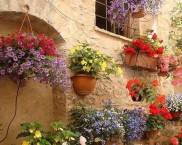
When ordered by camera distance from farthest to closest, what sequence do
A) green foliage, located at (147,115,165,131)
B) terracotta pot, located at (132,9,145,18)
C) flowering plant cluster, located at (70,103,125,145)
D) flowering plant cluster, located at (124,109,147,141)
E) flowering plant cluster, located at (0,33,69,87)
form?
terracotta pot, located at (132,9,145,18) → green foliage, located at (147,115,165,131) → flowering plant cluster, located at (124,109,147,141) → flowering plant cluster, located at (70,103,125,145) → flowering plant cluster, located at (0,33,69,87)

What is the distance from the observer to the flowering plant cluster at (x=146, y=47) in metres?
6.33

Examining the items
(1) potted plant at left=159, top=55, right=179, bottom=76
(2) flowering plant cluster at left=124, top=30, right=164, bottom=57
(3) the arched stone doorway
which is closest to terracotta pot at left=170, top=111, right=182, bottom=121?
(1) potted plant at left=159, top=55, right=179, bottom=76

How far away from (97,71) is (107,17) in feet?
5.61

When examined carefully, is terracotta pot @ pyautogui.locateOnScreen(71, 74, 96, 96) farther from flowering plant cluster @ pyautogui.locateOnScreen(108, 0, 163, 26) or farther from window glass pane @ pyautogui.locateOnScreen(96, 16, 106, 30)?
window glass pane @ pyautogui.locateOnScreen(96, 16, 106, 30)

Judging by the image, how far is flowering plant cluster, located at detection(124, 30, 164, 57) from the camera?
6325 millimetres

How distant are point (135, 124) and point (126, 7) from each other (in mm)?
1995

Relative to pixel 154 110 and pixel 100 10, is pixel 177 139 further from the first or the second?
pixel 100 10

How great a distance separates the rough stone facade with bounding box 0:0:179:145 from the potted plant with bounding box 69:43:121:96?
162mm

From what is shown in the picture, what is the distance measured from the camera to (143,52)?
21.0 ft

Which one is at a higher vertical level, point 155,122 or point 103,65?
point 103,65

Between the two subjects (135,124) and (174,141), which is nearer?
(135,124)

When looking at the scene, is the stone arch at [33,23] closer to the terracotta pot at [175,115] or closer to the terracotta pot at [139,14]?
the terracotta pot at [139,14]

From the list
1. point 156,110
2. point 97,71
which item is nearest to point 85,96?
point 97,71

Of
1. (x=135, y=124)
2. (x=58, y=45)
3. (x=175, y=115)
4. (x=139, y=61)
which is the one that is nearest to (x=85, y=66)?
(x=58, y=45)
